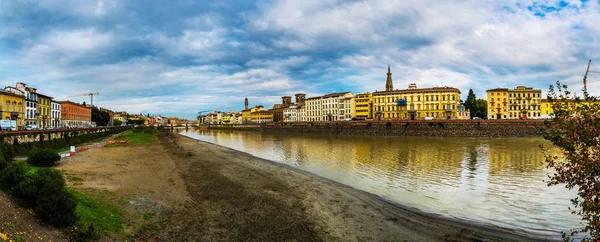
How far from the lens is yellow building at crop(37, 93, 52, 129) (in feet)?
266

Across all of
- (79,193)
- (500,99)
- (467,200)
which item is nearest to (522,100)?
(500,99)

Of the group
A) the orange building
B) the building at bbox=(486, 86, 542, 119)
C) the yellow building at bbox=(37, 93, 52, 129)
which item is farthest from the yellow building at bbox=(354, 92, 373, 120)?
the yellow building at bbox=(37, 93, 52, 129)

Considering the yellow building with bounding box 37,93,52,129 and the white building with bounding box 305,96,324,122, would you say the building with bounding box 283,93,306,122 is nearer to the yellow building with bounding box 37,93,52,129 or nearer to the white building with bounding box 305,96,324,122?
the white building with bounding box 305,96,324,122

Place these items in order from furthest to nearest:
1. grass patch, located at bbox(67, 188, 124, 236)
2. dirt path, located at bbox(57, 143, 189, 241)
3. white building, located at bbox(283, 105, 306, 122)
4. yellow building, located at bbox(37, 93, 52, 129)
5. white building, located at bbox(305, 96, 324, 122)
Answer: white building, located at bbox(283, 105, 306, 122)
white building, located at bbox(305, 96, 324, 122)
yellow building, located at bbox(37, 93, 52, 129)
dirt path, located at bbox(57, 143, 189, 241)
grass patch, located at bbox(67, 188, 124, 236)

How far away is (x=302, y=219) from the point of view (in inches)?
494

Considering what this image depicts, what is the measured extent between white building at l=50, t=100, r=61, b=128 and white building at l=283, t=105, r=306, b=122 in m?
112

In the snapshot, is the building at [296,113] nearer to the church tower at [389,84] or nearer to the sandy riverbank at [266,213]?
the church tower at [389,84]

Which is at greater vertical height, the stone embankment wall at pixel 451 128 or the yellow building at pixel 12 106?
the yellow building at pixel 12 106

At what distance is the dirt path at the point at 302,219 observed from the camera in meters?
10.9

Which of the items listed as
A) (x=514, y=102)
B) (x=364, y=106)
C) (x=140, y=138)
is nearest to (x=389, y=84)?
(x=364, y=106)

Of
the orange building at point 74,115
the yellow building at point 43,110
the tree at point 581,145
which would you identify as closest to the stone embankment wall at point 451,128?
the tree at point 581,145

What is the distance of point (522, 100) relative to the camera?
393 feet

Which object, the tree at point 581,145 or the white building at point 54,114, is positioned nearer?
the tree at point 581,145

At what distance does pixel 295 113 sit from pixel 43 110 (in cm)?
12159
